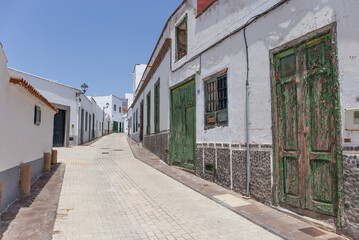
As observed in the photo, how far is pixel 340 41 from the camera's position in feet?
12.9

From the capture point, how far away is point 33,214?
4.65 meters

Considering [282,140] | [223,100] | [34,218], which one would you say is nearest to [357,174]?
[282,140]

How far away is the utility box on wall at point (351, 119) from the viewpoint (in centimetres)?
370

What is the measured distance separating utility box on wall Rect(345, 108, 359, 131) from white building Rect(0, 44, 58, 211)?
17.9 feet

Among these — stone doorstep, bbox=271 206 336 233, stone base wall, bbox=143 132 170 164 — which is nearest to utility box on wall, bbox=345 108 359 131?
stone doorstep, bbox=271 206 336 233

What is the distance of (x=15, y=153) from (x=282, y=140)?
5.51 metres

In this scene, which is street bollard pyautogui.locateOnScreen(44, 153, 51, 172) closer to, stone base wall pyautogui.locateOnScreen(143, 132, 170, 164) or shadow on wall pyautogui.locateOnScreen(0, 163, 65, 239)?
shadow on wall pyautogui.locateOnScreen(0, 163, 65, 239)

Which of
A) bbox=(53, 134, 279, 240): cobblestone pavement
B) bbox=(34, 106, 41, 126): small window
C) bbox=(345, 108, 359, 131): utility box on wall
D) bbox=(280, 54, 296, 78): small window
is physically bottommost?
bbox=(53, 134, 279, 240): cobblestone pavement

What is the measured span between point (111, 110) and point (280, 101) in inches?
1675

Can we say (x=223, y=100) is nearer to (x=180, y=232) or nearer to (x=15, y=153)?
(x=180, y=232)

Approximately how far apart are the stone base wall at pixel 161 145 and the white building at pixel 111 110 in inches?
1102

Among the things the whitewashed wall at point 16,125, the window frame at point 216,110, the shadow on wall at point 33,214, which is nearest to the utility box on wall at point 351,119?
the window frame at point 216,110

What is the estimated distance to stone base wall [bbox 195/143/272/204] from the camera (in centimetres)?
532

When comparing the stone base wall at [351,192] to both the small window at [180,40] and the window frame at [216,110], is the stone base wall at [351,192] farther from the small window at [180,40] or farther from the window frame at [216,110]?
the small window at [180,40]
